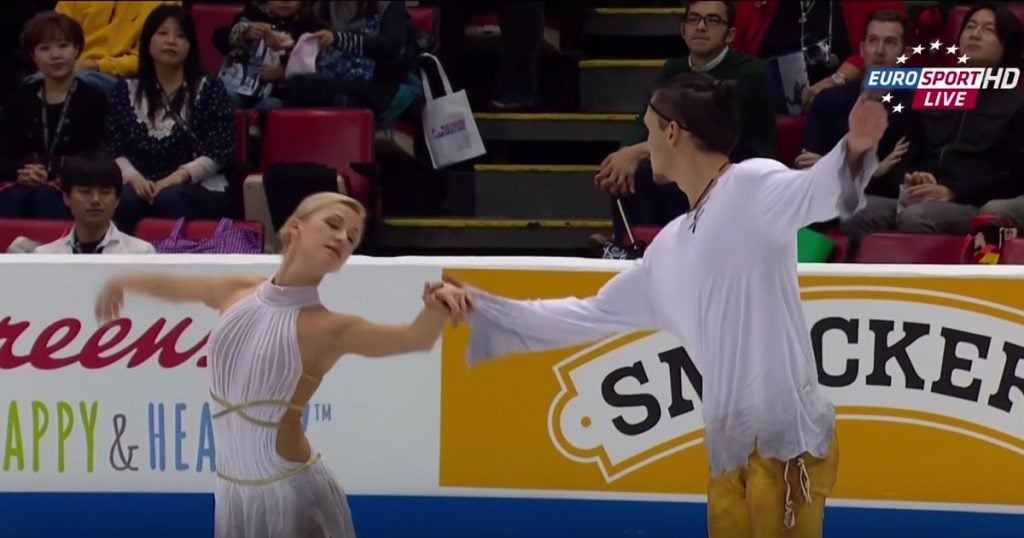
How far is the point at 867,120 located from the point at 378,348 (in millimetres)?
1433

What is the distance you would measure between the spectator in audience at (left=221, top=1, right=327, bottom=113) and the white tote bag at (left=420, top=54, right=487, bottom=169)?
2.14 feet

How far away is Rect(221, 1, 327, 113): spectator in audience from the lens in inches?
349

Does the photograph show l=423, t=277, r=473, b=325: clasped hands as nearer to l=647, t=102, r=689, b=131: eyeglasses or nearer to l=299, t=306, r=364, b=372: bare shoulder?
l=299, t=306, r=364, b=372: bare shoulder

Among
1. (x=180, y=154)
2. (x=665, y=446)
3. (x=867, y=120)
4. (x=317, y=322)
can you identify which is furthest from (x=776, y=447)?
(x=180, y=154)

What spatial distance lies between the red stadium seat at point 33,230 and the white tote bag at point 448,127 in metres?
2.14

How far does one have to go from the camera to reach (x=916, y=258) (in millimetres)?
7230

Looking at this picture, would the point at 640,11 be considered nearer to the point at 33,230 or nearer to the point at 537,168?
the point at 537,168

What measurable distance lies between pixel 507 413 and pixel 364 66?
301cm

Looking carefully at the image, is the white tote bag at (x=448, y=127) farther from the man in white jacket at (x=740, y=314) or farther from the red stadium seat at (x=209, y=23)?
the man in white jacket at (x=740, y=314)

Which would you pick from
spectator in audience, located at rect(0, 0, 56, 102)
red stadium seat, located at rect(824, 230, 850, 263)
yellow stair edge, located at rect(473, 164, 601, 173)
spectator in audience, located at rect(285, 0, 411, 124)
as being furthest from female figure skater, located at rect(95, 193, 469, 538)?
spectator in audience, located at rect(0, 0, 56, 102)

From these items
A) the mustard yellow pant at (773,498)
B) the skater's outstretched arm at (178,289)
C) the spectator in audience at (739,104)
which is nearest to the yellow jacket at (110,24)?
the spectator in audience at (739,104)

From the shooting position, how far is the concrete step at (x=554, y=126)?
9.33 m

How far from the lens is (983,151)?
7691 millimetres

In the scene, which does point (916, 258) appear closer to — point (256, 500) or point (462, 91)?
point (462, 91)
